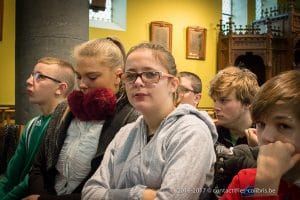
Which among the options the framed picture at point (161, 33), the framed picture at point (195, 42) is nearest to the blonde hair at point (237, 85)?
the framed picture at point (161, 33)

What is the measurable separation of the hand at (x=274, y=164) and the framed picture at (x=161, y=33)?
8172 mm

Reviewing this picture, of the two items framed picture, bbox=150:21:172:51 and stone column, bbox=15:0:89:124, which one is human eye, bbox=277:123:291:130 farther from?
framed picture, bbox=150:21:172:51

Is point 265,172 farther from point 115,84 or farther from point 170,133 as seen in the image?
point 115,84

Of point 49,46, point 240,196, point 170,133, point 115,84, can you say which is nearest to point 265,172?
point 240,196

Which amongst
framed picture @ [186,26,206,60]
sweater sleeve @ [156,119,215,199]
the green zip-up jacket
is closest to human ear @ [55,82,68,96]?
the green zip-up jacket

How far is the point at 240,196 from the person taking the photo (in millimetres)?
1487

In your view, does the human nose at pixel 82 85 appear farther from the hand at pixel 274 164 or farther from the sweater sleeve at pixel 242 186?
the hand at pixel 274 164

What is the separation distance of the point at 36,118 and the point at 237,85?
5.05 feet

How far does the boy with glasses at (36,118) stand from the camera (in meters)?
2.74


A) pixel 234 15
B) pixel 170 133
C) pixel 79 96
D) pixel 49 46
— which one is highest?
pixel 234 15

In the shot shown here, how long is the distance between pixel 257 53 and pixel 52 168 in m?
8.38

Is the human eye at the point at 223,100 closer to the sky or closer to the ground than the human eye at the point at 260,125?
closer to the sky

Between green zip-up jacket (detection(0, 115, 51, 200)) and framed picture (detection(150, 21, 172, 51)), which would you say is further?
framed picture (detection(150, 21, 172, 51))

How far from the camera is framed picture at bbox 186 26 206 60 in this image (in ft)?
32.7
